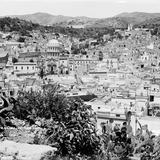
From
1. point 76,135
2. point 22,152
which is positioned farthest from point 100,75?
point 22,152


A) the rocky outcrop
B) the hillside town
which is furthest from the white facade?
the rocky outcrop

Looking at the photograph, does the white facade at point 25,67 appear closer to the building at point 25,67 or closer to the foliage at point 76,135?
the building at point 25,67

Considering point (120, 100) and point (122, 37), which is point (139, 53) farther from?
point (120, 100)

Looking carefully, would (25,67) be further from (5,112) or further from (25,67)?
(5,112)

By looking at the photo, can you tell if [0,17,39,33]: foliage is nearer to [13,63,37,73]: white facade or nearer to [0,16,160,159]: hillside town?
[0,16,160,159]: hillside town

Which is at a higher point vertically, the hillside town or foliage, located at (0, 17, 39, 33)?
foliage, located at (0, 17, 39, 33)

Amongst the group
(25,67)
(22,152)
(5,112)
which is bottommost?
(25,67)

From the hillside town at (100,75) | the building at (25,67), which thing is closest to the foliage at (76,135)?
the hillside town at (100,75)

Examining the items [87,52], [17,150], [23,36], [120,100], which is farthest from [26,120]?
[23,36]
